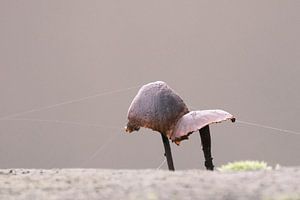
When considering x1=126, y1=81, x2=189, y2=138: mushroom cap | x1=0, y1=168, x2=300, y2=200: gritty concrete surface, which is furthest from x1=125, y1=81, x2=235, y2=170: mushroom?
x1=0, y1=168, x2=300, y2=200: gritty concrete surface

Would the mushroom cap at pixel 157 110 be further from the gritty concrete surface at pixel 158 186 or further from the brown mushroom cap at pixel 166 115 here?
the gritty concrete surface at pixel 158 186

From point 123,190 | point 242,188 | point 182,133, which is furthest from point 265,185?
point 182,133

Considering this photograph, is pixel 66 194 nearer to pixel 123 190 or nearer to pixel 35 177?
pixel 123 190

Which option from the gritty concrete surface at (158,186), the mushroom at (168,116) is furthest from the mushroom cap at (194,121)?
the gritty concrete surface at (158,186)

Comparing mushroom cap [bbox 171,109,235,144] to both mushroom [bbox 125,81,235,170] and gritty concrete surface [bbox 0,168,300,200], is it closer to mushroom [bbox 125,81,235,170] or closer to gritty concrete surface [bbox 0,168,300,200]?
mushroom [bbox 125,81,235,170]

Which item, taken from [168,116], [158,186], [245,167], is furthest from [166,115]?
[158,186]

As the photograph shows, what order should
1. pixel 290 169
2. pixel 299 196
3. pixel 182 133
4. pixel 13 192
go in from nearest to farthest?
pixel 299 196
pixel 13 192
pixel 290 169
pixel 182 133
